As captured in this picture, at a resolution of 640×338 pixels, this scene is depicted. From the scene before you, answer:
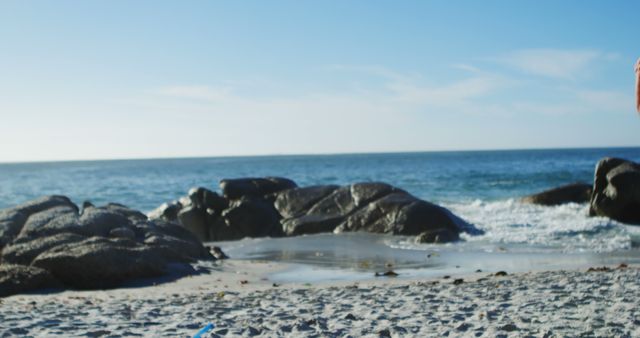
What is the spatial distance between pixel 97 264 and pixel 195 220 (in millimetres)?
10511

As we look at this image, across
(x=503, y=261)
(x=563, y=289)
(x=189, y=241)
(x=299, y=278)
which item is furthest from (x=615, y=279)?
(x=189, y=241)

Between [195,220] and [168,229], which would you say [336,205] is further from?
[168,229]

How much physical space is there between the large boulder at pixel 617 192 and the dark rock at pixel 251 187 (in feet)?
32.3

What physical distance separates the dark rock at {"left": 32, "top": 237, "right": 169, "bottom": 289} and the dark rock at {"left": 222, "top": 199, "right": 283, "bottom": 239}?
8.46 meters

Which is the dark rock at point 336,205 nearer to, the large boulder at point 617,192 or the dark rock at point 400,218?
the dark rock at point 400,218

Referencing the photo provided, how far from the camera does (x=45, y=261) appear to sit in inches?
451

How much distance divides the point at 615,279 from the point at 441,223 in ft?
28.6

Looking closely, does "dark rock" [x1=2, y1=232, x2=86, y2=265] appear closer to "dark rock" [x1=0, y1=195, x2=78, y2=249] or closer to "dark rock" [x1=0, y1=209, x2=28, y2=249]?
"dark rock" [x1=0, y1=209, x2=28, y2=249]

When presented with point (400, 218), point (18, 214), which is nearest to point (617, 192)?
point (400, 218)

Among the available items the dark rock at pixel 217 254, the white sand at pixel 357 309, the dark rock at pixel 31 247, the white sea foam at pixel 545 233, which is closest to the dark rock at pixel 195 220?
the dark rock at pixel 217 254

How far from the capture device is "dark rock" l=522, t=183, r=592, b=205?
26.3 m

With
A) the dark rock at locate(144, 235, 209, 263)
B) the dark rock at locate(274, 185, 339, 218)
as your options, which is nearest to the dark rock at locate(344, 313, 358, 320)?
the dark rock at locate(144, 235, 209, 263)

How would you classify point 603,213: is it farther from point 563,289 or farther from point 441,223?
point 563,289

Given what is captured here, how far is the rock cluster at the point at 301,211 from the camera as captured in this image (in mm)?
18906
